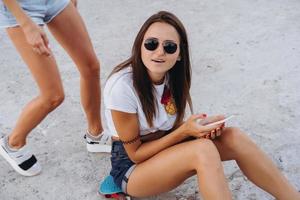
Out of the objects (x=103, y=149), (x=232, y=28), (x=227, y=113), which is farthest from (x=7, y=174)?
(x=232, y=28)

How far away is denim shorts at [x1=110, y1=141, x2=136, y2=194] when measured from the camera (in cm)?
209

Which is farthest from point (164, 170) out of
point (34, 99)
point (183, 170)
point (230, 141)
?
point (34, 99)

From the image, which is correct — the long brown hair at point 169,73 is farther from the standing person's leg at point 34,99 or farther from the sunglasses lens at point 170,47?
the standing person's leg at point 34,99

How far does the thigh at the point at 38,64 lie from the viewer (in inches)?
82.9

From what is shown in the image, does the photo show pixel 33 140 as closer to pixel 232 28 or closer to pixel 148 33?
pixel 148 33

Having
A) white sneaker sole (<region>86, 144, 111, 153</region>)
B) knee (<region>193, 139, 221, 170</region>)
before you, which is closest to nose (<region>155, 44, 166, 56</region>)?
knee (<region>193, 139, 221, 170</region>)

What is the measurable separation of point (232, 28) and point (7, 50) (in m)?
1.77

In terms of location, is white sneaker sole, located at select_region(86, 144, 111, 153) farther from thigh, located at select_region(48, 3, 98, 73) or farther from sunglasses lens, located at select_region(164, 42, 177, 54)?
sunglasses lens, located at select_region(164, 42, 177, 54)

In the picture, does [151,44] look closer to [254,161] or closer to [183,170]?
[183,170]

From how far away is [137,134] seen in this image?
201 centimetres

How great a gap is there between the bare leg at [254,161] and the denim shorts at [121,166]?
394 mm

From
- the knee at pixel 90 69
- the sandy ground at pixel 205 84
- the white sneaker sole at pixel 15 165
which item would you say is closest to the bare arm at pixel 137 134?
the sandy ground at pixel 205 84

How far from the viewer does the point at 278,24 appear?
388 cm

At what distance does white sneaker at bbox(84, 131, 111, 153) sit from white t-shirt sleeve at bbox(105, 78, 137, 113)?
67 centimetres
